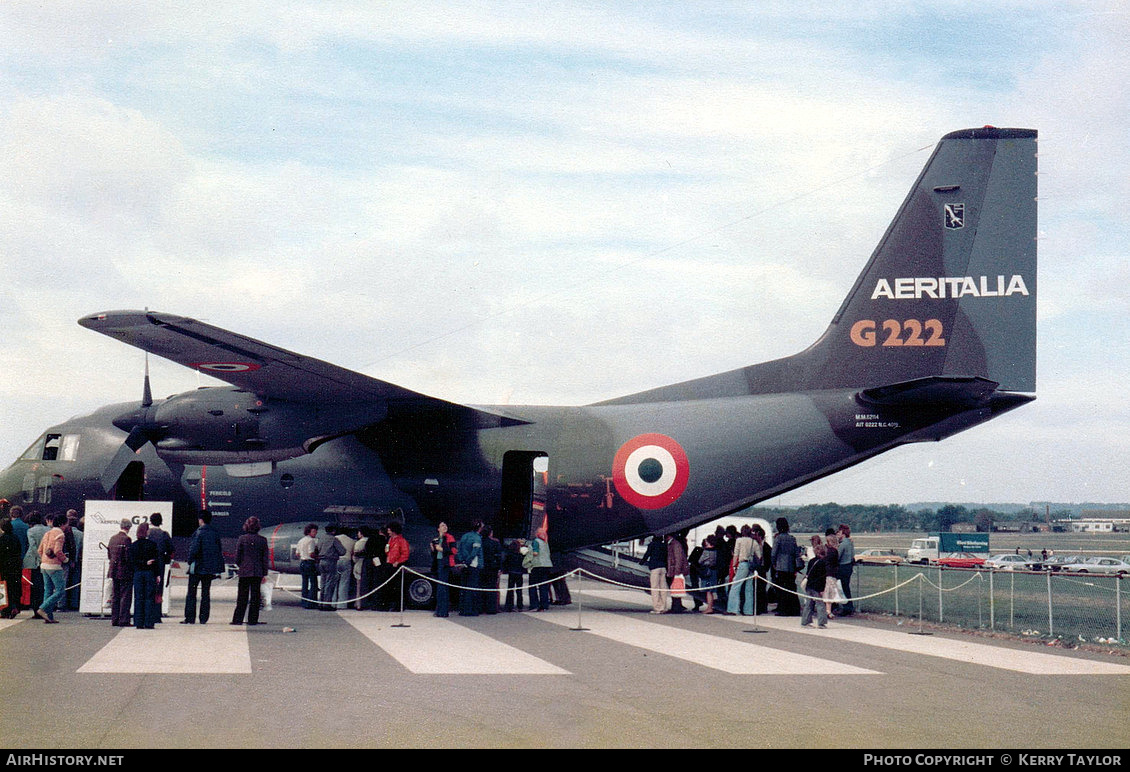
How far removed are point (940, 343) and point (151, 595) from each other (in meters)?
13.6

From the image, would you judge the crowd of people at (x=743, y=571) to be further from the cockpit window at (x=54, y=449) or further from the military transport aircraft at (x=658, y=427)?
the cockpit window at (x=54, y=449)

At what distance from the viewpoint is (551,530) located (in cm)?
1909

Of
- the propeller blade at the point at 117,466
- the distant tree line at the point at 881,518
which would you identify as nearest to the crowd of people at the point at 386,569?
the propeller blade at the point at 117,466

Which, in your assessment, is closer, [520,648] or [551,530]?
[520,648]

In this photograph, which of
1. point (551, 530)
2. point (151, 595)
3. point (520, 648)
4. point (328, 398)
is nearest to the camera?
point (520, 648)

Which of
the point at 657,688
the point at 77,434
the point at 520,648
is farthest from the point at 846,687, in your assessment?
the point at 77,434

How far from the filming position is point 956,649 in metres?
14.3

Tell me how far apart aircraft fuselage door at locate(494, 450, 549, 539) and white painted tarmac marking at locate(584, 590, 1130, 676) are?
12.6 feet

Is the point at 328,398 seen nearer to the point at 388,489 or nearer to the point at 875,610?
the point at 388,489

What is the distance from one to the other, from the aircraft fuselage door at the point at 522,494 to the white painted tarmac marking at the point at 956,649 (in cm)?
383

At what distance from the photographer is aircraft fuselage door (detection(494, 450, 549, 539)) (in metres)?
19.0

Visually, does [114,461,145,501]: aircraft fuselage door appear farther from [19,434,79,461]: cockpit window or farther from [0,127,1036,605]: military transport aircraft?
[19,434,79,461]: cockpit window

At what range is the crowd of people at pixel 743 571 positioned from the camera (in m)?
18.1

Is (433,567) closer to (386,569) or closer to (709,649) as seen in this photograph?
(386,569)
